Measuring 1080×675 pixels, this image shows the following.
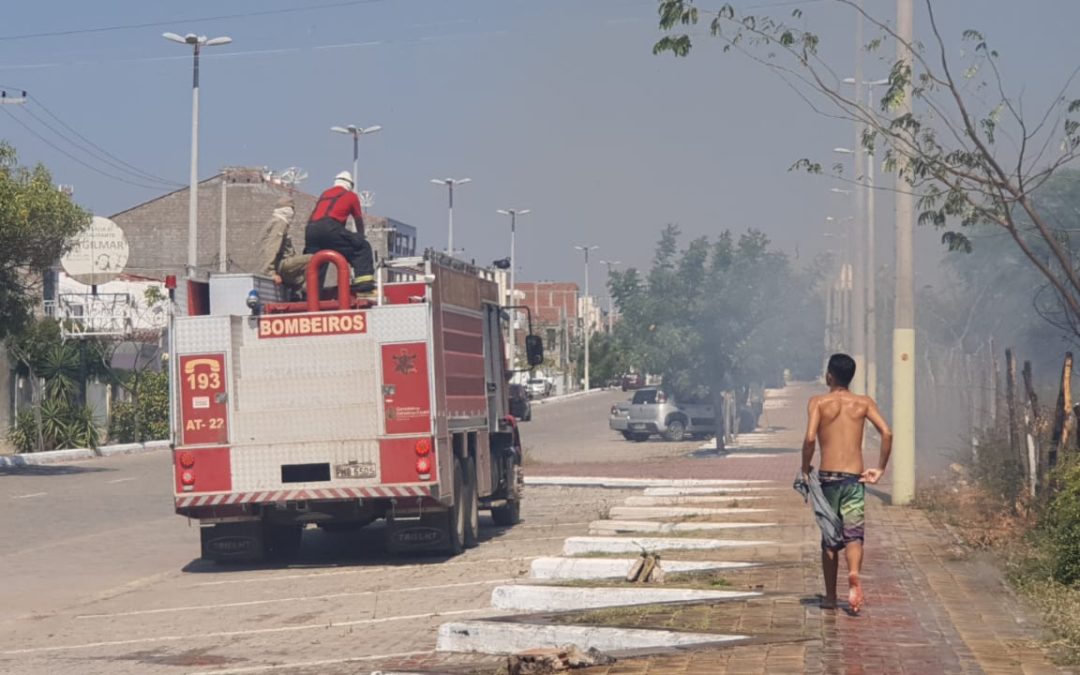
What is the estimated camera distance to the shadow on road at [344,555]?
1497 centimetres

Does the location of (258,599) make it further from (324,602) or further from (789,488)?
(789,488)

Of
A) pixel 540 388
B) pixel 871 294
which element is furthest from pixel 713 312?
pixel 540 388

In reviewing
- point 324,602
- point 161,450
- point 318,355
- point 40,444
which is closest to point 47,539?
point 318,355

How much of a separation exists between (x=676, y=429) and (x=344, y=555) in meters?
31.1

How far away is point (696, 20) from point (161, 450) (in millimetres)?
28878

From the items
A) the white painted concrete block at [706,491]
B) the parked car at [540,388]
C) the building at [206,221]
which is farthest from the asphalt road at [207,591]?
the parked car at [540,388]

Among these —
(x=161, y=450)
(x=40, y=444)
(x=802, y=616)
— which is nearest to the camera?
(x=802, y=616)

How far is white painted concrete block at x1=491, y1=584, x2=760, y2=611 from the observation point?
9.99 meters

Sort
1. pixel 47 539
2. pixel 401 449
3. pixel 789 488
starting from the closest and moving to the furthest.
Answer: pixel 401 449 → pixel 47 539 → pixel 789 488

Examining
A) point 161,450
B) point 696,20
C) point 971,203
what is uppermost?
point 696,20

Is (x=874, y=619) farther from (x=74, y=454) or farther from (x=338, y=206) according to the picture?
(x=74, y=454)

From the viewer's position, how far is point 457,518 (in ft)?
50.0

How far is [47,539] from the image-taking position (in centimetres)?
1764

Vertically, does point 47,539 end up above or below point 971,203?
below
